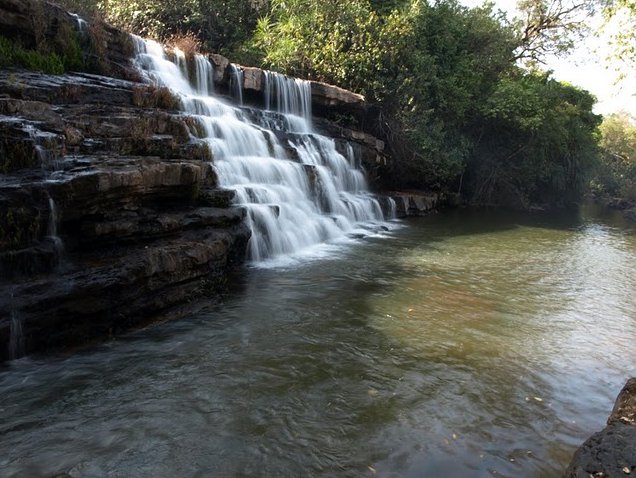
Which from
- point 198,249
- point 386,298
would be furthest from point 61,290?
point 386,298

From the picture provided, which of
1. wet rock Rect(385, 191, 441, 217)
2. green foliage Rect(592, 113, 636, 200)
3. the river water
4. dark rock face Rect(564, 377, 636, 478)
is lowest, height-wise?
the river water

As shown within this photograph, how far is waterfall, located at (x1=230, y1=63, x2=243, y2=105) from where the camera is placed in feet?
51.2

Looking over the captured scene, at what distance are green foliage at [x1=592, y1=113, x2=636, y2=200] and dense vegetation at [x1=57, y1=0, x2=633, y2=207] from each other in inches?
573

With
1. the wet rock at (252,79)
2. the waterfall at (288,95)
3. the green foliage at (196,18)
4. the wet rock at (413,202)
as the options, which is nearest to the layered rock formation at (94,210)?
the wet rock at (252,79)

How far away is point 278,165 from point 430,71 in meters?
11.2

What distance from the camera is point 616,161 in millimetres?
43000

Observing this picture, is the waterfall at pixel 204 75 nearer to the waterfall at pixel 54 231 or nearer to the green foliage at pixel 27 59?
the green foliage at pixel 27 59

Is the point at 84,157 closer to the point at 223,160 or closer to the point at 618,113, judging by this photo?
the point at 223,160

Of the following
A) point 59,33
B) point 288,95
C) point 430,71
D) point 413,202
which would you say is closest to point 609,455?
point 59,33

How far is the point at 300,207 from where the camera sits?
12.9m

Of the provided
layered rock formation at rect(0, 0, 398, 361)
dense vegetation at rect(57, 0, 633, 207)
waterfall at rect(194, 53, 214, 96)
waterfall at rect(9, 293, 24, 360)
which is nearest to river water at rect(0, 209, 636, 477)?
waterfall at rect(9, 293, 24, 360)

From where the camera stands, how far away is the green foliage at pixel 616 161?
1582 inches

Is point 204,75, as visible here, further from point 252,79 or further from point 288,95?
point 288,95

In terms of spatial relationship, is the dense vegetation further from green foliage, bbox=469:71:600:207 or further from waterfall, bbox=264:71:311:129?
waterfall, bbox=264:71:311:129
